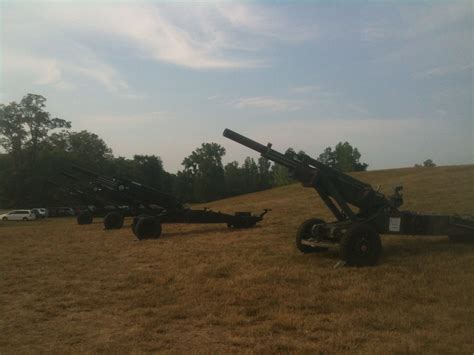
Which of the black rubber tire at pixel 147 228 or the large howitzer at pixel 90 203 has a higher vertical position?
the large howitzer at pixel 90 203

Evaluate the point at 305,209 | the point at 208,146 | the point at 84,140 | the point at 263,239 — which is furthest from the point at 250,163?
the point at 263,239

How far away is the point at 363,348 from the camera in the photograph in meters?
4.83

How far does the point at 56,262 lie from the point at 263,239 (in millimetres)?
5582

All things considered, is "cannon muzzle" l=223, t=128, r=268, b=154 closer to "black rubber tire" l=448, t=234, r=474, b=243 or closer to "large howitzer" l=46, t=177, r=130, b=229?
"black rubber tire" l=448, t=234, r=474, b=243

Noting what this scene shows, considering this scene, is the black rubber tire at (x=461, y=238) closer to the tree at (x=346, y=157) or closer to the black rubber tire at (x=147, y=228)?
the black rubber tire at (x=147, y=228)

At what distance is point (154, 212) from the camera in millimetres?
17031

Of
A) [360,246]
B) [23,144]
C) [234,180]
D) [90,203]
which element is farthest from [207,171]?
[360,246]

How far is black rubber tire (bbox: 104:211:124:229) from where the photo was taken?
20.3 meters

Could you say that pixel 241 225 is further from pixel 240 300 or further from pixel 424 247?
pixel 240 300

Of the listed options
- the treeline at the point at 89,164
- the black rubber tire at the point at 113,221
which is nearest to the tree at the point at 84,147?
the treeline at the point at 89,164

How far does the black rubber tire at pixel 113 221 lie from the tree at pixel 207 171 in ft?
224

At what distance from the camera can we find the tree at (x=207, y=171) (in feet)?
293

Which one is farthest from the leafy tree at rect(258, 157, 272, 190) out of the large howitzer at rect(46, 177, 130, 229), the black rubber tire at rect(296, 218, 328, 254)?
the black rubber tire at rect(296, 218, 328, 254)

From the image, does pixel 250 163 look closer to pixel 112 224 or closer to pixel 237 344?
pixel 112 224
